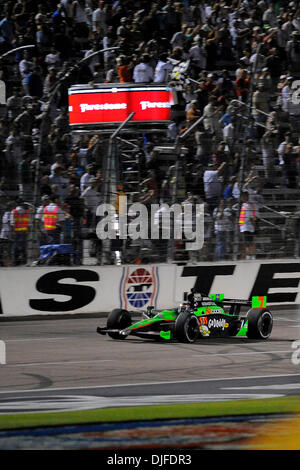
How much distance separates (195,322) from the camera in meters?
11.5

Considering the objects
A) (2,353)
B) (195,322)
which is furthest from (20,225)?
(195,322)

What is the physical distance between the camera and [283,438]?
6.27 meters

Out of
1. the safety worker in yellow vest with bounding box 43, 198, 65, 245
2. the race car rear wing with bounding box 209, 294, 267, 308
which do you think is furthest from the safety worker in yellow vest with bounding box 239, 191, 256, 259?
the race car rear wing with bounding box 209, 294, 267, 308

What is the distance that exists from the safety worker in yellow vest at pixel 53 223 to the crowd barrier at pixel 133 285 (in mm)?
562

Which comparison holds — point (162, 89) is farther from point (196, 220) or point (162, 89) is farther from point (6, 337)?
point (6, 337)

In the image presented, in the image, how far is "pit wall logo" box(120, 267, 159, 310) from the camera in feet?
49.8

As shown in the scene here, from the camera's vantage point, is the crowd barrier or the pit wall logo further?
the pit wall logo

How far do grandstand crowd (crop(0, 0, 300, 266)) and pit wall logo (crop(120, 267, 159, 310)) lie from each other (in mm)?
457

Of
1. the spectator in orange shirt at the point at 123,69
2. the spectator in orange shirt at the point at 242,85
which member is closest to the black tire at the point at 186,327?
the spectator in orange shirt at the point at 123,69

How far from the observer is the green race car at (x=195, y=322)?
37.8ft

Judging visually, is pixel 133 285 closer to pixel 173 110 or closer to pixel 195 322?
pixel 195 322

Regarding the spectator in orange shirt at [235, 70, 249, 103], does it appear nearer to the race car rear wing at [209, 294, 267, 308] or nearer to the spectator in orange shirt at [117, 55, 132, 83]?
the spectator in orange shirt at [117, 55, 132, 83]

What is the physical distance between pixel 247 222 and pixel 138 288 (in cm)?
212
